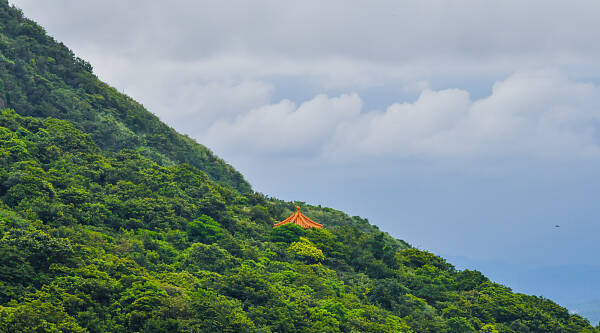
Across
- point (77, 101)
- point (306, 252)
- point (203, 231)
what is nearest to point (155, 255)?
point (203, 231)

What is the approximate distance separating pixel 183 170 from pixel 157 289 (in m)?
24.4

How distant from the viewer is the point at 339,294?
4094 cm

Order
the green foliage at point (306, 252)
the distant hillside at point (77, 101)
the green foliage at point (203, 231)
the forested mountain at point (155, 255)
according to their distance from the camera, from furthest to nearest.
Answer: the distant hillside at point (77, 101) < the green foliage at point (306, 252) < the green foliage at point (203, 231) < the forested mountain at point (155, 255)

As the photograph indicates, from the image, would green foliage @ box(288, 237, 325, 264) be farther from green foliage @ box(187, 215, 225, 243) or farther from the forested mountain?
green foliage @ box(187, 215, 225, 243)

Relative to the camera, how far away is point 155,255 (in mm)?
36469

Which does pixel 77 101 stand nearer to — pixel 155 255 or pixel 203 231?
pixel 203 231

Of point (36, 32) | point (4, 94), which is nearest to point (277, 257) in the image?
point (4, 94)

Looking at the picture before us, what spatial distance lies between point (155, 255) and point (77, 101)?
2827 cm

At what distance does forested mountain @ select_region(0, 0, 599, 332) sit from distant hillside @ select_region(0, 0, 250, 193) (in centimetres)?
20

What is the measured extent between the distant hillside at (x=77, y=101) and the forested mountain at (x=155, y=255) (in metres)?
0.20

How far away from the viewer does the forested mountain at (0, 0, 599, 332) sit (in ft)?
92.4

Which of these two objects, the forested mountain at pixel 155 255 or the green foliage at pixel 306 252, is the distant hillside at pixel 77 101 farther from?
the green foliage at pixel 306 252

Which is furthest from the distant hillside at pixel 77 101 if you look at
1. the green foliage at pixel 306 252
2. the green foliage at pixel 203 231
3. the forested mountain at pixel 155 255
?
the green foliage at pixel 306 252

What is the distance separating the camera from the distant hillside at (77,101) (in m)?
56.7
